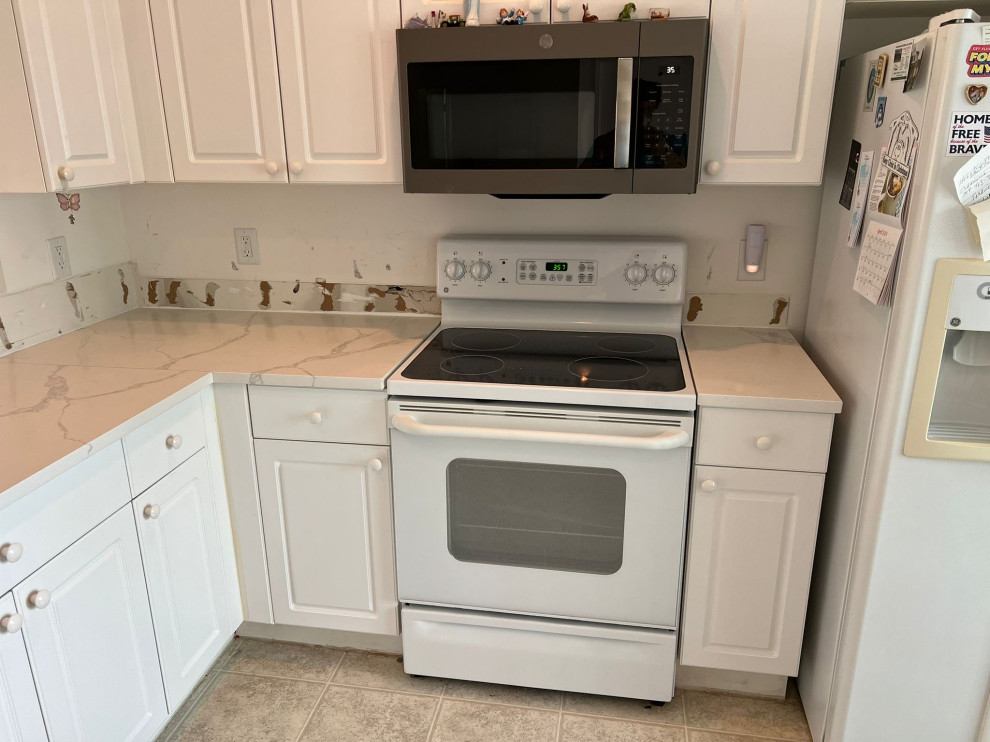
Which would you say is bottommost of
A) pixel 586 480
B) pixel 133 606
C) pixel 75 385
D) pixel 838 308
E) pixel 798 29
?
pixel 133 606

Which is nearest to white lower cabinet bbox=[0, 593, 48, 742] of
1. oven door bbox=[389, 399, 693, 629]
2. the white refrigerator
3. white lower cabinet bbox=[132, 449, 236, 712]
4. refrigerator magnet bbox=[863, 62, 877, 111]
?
white lower cabinet bbox=[132, 449, 236, 712]

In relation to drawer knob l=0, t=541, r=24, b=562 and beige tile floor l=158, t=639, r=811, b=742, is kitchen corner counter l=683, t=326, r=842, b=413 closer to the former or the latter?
beige tile floor l=158, t=639, r=811, b=742

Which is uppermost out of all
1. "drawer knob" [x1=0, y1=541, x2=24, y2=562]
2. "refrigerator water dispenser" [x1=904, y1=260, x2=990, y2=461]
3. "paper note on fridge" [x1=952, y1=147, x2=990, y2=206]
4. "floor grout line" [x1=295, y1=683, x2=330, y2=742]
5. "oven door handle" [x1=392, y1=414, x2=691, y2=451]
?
"paper note on fridge" [x1=952, y1=147, x2=990, y2=206]

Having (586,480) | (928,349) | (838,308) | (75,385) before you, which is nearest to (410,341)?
(586,480)

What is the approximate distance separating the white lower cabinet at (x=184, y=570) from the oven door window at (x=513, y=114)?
96 centimetres

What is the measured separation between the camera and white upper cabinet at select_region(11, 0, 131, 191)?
165 centimetres

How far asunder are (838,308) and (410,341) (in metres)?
1.10

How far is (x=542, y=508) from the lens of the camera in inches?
70.7

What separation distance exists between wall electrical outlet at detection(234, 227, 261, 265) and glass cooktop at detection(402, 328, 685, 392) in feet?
2.23

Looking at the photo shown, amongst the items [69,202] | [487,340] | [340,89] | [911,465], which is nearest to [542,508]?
[487,340]

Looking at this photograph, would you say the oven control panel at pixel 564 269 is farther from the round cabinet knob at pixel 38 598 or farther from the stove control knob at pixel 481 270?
the round cabinet knob at pixel 38 598

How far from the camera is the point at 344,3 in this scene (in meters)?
1.78

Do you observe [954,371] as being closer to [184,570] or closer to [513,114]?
[513,114]

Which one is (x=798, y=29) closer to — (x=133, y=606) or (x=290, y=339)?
(x=290, y=339)
